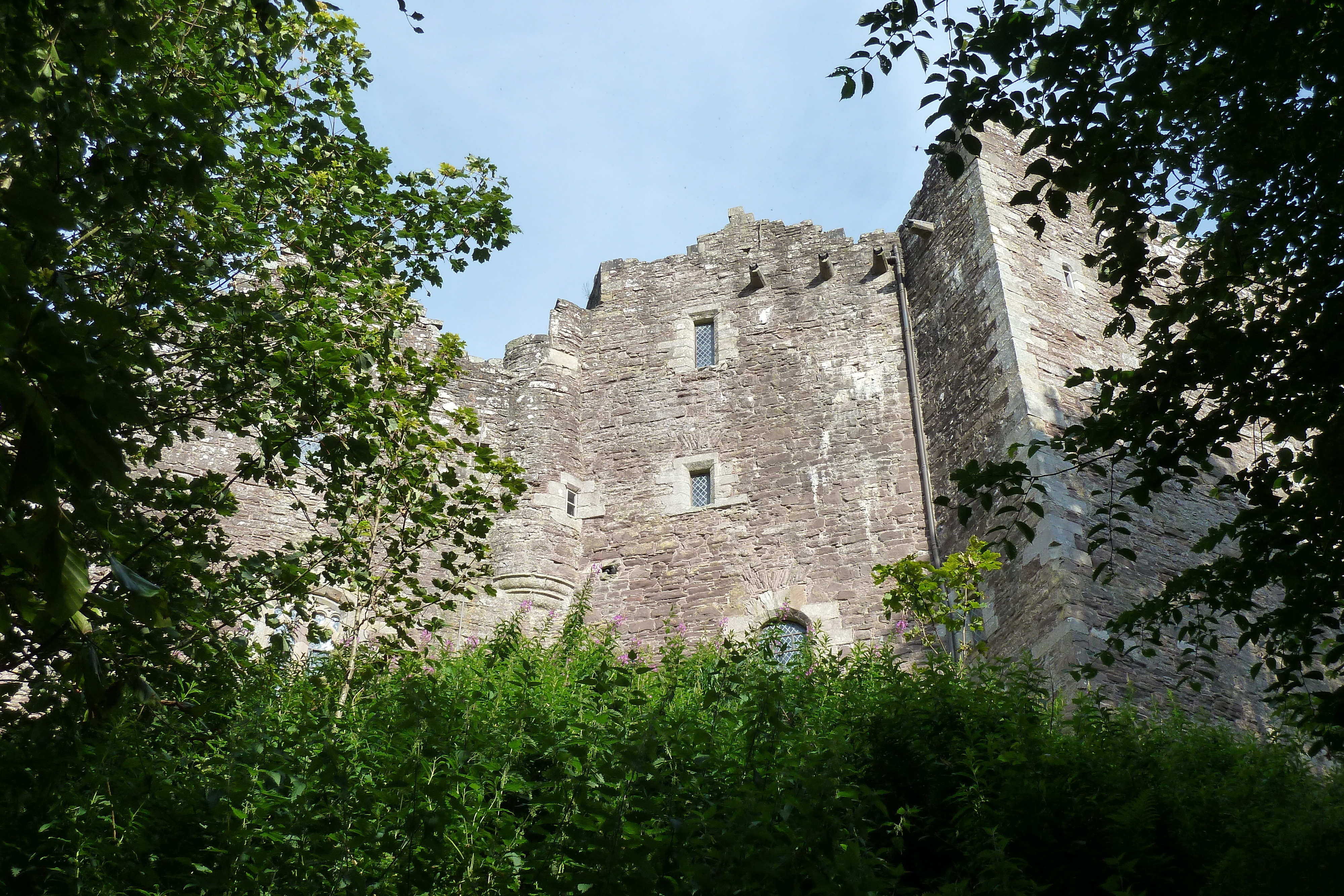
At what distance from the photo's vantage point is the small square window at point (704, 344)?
679 inches

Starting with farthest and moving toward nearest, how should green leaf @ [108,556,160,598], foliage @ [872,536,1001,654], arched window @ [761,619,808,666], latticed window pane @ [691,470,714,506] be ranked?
1. latticed window pane @ [691,470,714,506]
2. arched window @ [761,619,808,666]
3. foliage @ [872,536,1001,654]
4. green leaf @ [108,556,160,598]

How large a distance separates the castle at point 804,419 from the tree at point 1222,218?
16.4ft

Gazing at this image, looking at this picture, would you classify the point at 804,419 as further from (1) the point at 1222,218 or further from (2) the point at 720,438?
(1) the point at 1222,218

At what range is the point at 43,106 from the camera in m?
5.14

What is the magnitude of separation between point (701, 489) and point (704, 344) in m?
2.49

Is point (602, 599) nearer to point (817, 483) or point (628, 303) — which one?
point (817, 483)

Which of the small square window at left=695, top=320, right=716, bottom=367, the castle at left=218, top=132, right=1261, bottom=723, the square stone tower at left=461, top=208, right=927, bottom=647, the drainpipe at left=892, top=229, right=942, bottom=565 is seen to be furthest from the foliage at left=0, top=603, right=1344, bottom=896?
the small square window at left=695, top=320, right=716, bottom=367

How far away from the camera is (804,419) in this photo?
15961 mm

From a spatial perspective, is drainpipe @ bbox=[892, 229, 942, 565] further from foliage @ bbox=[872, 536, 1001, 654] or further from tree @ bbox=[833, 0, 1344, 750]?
tree @ bbox=[833, 0, 1344, 750]

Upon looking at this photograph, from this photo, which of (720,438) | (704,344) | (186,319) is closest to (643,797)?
(186,319)

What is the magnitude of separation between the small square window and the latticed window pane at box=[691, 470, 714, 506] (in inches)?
69.0

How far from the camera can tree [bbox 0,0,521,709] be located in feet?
9.03

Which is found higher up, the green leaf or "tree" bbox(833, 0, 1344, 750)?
"tree" bbox(833, 0, 1344, 750)

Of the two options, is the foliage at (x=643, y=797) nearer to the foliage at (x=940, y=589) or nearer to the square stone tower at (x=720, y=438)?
the foliage at (x=940, y=589)
